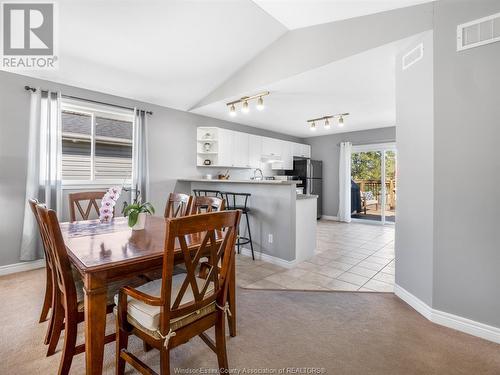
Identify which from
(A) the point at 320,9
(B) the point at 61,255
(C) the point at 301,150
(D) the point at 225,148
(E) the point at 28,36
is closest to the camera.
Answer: (B) the point at 61,255

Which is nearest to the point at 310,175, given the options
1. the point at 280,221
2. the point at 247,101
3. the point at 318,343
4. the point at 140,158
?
the point at 247,101

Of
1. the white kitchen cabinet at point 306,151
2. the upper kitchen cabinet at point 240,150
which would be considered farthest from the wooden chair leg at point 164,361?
the white kitchen cabinet at point 306,151

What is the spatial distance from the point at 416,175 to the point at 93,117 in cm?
420

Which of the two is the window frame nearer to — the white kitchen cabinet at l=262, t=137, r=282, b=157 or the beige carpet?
the beige carpet

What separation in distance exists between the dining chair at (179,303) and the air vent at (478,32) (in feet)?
7.11

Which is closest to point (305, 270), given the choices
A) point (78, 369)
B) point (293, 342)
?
point (293, 342)

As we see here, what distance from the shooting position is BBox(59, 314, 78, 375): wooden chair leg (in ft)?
4.67

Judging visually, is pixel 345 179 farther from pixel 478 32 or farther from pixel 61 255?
pixel 61 255

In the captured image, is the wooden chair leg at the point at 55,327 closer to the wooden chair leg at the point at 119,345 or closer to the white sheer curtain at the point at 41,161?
the wooden chair leg at the point at 119,345

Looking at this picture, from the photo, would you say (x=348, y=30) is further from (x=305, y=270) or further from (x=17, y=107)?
(x=17, y=107)

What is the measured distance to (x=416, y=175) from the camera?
2293 mm

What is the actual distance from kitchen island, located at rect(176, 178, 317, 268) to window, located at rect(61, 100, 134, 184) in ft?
5.94

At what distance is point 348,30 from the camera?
2.63 m

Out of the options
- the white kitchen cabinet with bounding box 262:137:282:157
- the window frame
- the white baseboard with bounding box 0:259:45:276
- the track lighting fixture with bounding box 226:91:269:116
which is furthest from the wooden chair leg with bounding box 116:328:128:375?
the white kitchen cabinet with bounding box 262:137:282:157
